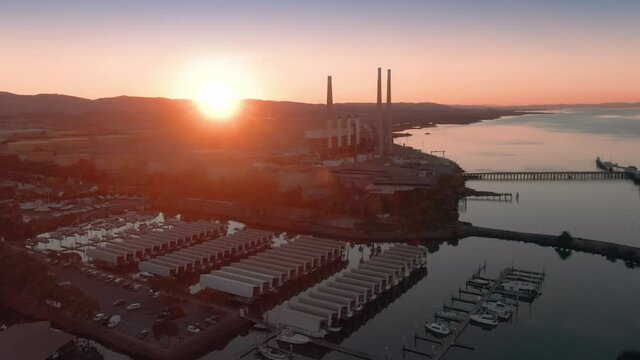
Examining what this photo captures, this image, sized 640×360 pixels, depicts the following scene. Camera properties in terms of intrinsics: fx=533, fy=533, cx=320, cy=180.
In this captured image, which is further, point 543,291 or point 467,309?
point 543,291

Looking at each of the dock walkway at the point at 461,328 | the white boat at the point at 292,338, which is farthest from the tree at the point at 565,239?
the white boat at the point at 292,338

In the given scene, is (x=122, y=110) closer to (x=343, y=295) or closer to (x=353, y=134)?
(x=353, y=134)

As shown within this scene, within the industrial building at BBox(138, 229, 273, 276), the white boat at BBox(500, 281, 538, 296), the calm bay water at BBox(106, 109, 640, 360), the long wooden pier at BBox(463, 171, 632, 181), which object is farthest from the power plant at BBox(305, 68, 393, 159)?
the white boat at BBox(500, 281, 538, 296)

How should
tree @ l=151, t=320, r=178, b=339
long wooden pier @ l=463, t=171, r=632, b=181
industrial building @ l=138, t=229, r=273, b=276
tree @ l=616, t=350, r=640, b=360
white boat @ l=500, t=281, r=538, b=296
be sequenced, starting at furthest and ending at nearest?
long wooden pier @ l=463, t=171, r=632, b=181 < industrial building @ l=138, t=229, r=273, b=276 < white boat @ l=500, t=281, r=538, b=296 < tree @ l=151, t=320, r=178, b=339 < tree @ l=616, t=350, r=640, b=360

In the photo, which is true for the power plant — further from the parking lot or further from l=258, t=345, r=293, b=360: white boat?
l=258, t=345, r=293, b=360: white boat

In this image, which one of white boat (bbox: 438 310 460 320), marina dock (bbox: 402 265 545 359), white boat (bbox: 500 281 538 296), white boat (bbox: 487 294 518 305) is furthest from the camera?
white boat (bbox: 500 281 538 296)

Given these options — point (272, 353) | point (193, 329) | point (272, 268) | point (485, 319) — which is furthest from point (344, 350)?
point (272, 268)
